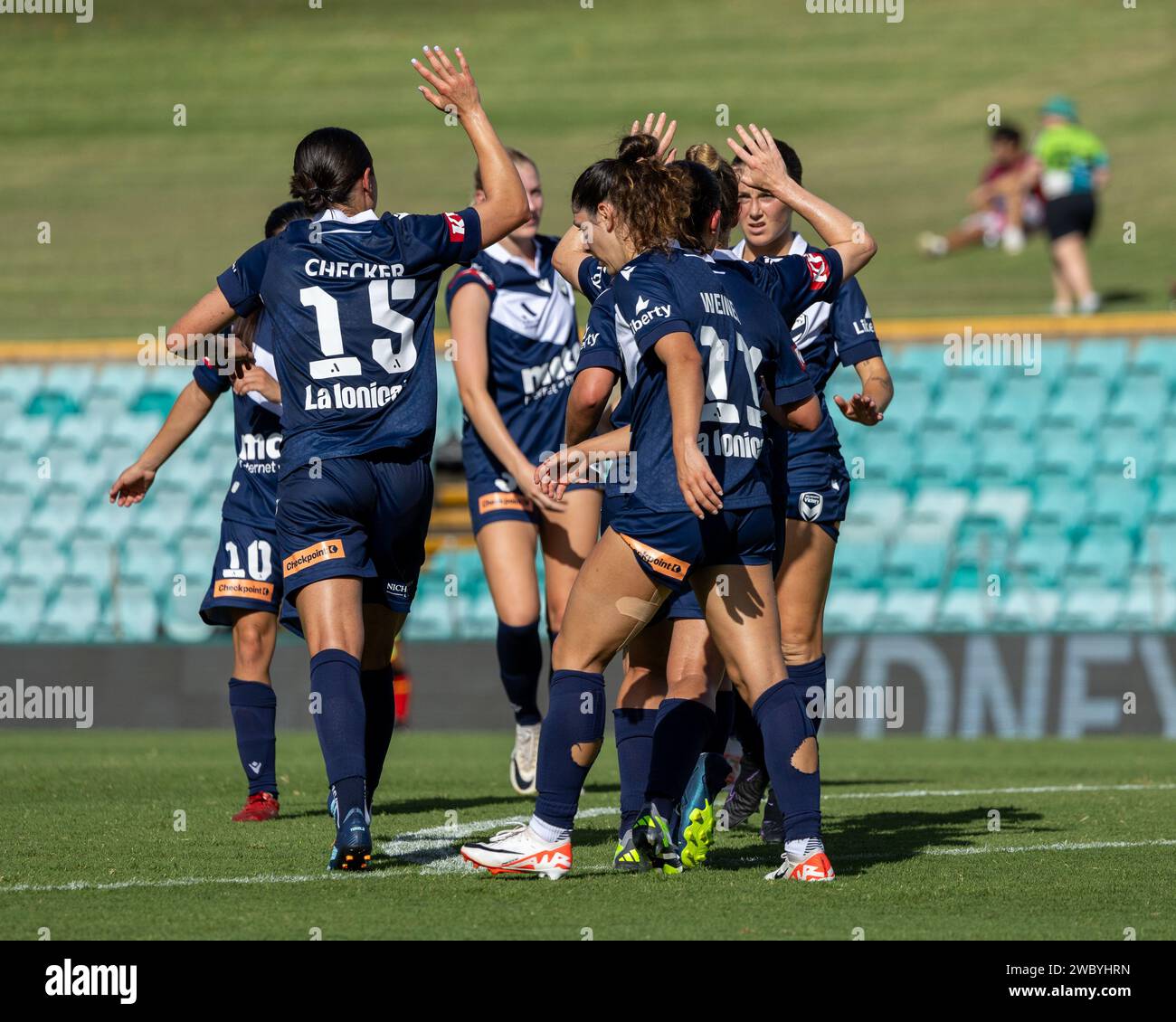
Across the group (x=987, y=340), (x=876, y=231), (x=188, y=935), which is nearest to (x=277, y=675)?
(x=987, y=340)

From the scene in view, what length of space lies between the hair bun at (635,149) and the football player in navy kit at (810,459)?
0.71 meters

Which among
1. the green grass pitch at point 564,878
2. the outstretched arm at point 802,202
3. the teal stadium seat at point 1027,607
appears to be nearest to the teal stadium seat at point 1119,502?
the teal stadium seat at point 1027,607

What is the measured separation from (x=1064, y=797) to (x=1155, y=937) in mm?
3665

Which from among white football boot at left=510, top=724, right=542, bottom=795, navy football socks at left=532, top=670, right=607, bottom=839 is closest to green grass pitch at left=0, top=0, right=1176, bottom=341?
white football boot at left=510, top=724, right=542, bottom=795

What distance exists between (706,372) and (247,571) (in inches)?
104

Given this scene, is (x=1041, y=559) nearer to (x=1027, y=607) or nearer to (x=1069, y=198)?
(x=1027, y=607)

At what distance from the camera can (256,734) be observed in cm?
726

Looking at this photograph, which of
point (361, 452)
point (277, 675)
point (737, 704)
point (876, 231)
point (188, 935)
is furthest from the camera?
point (876, 231)

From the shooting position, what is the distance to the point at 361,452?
5.64 metres

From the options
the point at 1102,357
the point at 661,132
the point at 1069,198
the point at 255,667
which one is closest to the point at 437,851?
the point at 255,667

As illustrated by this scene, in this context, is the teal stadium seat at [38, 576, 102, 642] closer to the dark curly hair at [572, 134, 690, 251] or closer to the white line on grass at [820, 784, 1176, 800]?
the white line on grass at [820, 784, 1176, 800]

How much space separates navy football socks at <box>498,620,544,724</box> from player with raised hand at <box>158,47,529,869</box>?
2.49 metres

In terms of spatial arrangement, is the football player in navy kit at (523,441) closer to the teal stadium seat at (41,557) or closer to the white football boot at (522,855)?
the white football boot at (522,855)
